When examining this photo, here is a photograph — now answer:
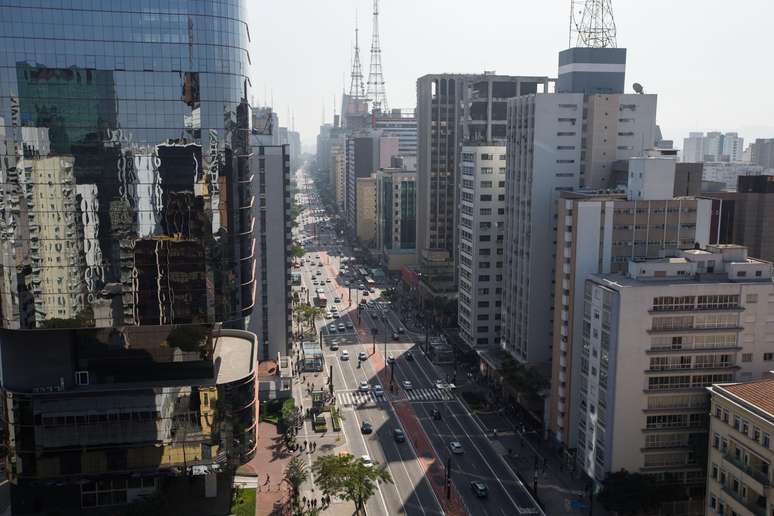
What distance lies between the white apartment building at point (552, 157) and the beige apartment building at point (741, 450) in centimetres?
3400

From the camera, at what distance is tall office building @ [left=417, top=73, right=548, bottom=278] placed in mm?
134125

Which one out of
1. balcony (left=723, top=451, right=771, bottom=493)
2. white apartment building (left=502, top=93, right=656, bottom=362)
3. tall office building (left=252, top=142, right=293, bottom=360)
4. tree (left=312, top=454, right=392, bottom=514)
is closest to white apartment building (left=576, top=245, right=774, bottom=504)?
balcony (left=723, top=451, right=771, bottom=493)

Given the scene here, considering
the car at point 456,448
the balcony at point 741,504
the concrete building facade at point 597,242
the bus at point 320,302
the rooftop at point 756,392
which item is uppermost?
the concrete building facade at point 597,242

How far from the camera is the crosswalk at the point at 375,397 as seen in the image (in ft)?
300

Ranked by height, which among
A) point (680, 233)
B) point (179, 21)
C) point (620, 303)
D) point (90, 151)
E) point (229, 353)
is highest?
point (179, 21)

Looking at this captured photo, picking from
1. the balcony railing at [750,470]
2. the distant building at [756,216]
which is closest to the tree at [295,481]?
the balcony railing at [750,470]

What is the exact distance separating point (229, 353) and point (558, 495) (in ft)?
106

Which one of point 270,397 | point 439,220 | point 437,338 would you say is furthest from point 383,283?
point 270,397

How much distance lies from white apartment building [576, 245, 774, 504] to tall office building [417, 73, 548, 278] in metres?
71.3

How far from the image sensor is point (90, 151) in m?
54.1

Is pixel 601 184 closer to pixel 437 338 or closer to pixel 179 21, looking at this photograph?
pixel 437 338

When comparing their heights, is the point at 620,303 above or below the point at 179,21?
below

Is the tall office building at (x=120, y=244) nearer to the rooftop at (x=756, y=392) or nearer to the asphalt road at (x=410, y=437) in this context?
the asphalt road at (x=410, y=437)

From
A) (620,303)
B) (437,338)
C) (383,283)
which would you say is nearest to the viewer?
(620,303)
